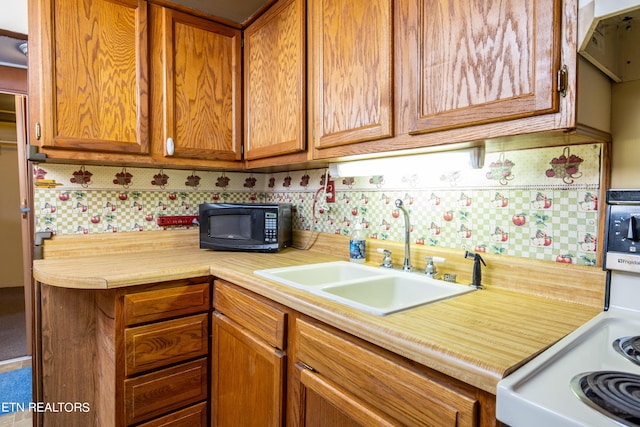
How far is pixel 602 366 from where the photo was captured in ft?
2.16

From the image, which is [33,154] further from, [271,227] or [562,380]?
[562,380]

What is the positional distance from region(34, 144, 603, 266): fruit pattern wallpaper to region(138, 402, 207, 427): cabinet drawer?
0.96 meters

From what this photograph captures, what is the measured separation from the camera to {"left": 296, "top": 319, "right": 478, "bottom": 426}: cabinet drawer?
677 mm

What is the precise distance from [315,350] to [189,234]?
1.35 metres

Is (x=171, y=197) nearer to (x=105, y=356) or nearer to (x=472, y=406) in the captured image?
(x=105, y=356)

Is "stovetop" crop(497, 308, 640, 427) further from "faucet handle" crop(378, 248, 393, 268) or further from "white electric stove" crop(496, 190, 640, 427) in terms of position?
"faucet handle" crop(378, 248, 393, 268)

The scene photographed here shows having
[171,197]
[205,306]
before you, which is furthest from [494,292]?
[171,197]

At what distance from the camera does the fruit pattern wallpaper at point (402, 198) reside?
1046 mm

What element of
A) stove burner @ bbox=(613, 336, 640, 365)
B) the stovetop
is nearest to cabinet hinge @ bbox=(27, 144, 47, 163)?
the stovetop

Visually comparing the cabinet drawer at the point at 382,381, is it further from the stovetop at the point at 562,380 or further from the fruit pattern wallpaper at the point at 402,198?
the fruit pattern wallpaper at the point at 402,198

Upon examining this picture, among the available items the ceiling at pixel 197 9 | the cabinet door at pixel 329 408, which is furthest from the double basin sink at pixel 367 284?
the ceiling at pixel 197 9

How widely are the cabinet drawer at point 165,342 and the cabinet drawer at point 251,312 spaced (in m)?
0.13

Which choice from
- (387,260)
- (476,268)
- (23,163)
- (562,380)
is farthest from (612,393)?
(23,163)

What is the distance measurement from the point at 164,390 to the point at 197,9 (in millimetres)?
1872
